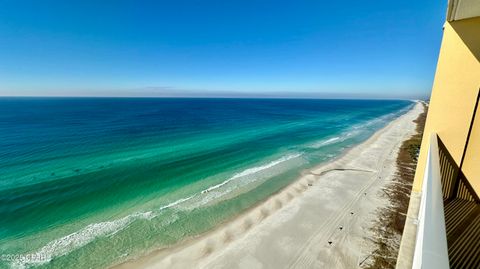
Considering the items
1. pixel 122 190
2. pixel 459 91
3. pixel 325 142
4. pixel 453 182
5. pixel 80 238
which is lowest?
pixel 80 238

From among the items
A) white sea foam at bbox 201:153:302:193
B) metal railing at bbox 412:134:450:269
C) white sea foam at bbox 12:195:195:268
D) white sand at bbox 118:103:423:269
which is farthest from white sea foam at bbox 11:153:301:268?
metal railing at bbox 412:134:450:269

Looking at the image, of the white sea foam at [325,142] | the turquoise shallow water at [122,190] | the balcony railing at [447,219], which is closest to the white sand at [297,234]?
the turquoise shallow water at [122,190]

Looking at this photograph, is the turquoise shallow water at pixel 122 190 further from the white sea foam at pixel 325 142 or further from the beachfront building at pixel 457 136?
the beachfront building at pixel 457 136

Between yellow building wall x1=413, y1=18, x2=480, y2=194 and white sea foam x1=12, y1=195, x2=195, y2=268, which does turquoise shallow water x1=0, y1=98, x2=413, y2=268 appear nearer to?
white sea foam x1=12, y1=195, x2=195, y2=268

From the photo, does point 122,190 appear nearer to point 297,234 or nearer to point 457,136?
point 297,234

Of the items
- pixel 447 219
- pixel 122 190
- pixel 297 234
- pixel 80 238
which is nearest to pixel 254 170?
pixel 297 234

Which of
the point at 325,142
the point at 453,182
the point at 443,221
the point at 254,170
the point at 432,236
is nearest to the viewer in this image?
the point at 432,236
